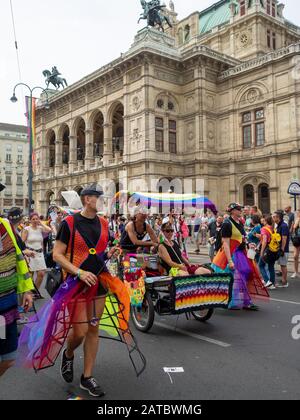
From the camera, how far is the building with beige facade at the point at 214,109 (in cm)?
Answer: 2947

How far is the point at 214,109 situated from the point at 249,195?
8.34 m

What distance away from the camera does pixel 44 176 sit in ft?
155

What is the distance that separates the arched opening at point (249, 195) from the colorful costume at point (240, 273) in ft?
81.4

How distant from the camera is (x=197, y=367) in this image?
4480 mm

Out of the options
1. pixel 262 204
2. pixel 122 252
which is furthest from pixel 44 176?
pixel 122 252

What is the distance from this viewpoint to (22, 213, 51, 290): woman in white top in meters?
8.21

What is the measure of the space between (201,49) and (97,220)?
31.7 metres

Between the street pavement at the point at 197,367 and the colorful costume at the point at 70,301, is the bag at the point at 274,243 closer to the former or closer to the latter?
the street pavement at the point at 197,367

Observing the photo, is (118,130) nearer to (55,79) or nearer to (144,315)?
(55,79)

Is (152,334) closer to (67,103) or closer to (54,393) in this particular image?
(54,393)

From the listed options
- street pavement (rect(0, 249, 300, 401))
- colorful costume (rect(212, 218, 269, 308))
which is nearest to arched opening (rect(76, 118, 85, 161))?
colorful costume (rect(212, 218, 269, 308))

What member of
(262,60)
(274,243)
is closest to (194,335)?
(274,243)

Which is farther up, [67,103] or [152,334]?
[67,103]

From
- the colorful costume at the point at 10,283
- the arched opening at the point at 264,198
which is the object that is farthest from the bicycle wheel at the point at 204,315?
the arched opening at the point at 264,198
